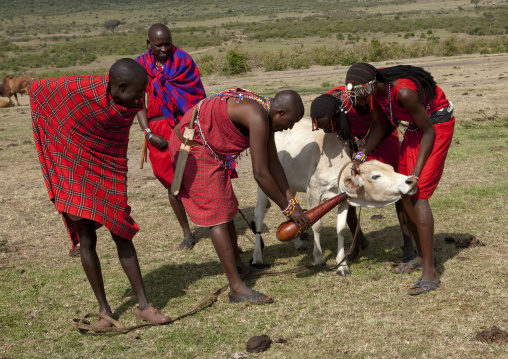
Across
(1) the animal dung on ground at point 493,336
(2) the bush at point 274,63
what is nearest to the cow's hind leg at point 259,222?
(1) the animal dung on ground at point 493,336

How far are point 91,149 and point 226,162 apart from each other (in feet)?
3.76

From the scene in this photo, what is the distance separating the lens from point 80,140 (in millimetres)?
4422

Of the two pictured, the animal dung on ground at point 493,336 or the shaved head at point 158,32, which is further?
the shaved head at point 158,32

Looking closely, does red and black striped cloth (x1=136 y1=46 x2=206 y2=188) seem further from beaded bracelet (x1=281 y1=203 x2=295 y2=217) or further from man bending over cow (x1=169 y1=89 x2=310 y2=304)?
beaded bracelet (x1=281 y1=203 x2=295 y2=217)

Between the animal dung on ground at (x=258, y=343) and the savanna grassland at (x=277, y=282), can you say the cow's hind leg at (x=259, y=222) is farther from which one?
the animal dung on ground at (x=258, y=343)

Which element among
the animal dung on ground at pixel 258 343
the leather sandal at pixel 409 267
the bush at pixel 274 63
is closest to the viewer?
the animal dung on ground at pixel 258 343

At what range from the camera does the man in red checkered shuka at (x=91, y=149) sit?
4281mm

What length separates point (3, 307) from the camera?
5250 mm

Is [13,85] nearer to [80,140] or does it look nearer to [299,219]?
[80,140]

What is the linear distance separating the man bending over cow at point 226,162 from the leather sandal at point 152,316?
2.06ft

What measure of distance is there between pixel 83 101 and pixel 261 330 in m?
2.17

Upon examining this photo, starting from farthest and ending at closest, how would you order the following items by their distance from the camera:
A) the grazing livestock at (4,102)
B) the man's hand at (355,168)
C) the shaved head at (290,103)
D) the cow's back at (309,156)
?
the grazing livestock at (4,102), the cow's back at (309,156), the man's hand at (355,168), the shaved head at (290,103)

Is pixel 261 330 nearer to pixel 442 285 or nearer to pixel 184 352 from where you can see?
pixel 184 352

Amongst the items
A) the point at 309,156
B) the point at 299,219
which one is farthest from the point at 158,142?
the point at 299,219
